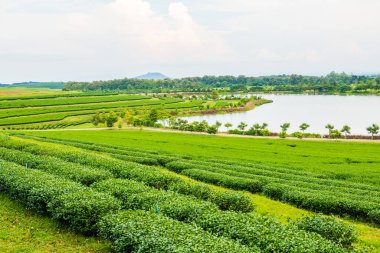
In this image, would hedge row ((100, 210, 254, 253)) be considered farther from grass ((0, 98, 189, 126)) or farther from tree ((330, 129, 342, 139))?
grass ((0, 98, 189, 126))

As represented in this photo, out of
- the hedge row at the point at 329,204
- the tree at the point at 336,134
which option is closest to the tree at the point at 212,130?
the tree at the point at 336,134

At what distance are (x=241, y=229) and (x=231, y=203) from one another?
4938 mm

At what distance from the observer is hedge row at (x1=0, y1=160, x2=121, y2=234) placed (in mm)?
14352

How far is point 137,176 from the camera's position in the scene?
2180 centimetres

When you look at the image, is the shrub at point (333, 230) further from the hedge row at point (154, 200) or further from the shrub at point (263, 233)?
the hedge row at point (154, 200)

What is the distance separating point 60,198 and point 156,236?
19.6 ft

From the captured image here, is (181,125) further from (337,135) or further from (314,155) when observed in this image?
(314,155)

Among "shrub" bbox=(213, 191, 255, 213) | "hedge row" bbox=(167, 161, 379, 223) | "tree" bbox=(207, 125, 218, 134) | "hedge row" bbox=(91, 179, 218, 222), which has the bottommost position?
"tree" bbox=(207, 125, 218, 134)

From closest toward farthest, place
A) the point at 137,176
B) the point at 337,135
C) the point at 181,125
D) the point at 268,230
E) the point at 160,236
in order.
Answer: the point at 160,236, the point at 268,230, the point at 137,176, the point at 337,135, the point at 181,125

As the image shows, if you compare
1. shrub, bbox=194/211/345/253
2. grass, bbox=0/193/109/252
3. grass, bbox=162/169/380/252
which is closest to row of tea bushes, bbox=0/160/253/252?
grass, bbox=0/193/109/252

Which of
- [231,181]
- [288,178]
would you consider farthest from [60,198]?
[288,178]

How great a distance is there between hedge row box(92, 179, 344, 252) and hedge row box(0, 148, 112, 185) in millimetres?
2240

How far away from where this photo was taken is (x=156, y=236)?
37.1 feet

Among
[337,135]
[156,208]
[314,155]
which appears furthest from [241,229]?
[337,135]
